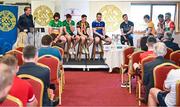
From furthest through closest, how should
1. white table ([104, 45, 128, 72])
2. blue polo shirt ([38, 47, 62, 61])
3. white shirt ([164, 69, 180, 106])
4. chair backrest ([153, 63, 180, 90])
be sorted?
white table ([104, 45, 128, 72])
blue polo shirt ([38, 47, 62, 61])
chair backrest ([153, 63, 180, 90])
white shirt ([164, 69, 180, 106])

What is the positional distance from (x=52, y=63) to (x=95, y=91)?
5.68 feet

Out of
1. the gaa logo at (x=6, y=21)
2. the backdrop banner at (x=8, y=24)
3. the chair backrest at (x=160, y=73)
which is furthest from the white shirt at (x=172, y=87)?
the gaa logo at (x=6, y=21)

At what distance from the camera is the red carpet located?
585cm

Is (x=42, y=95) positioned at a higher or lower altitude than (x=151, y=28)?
lower

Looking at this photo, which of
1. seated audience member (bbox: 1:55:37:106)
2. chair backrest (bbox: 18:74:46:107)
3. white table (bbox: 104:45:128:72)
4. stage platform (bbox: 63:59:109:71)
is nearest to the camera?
seated audience member (bbox: 1:55:37:106)

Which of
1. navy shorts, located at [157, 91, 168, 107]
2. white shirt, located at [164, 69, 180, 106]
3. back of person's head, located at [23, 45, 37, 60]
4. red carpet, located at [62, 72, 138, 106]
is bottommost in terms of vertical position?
red carpet, located at [62, 72, 138, 106]

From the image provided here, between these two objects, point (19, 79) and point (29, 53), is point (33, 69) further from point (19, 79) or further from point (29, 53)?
point (19, 79)

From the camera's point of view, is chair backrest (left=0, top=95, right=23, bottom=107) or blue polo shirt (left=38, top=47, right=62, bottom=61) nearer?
chair backrest (left=0, top=95, right=23, bottom=107)

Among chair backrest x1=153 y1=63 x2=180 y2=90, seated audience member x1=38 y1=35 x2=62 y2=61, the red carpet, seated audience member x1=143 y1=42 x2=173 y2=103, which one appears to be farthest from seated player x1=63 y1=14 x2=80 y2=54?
chair backrest x1=153 y1=63 x2=180 y2=90

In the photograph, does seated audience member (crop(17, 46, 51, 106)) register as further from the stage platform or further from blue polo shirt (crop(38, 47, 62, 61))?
the stage platform

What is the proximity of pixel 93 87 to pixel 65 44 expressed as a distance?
346 cm

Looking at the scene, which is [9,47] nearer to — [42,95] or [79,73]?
[79,73]

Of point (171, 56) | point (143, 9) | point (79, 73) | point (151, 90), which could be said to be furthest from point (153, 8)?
point (151, 90)

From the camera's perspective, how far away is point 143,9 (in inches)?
515
